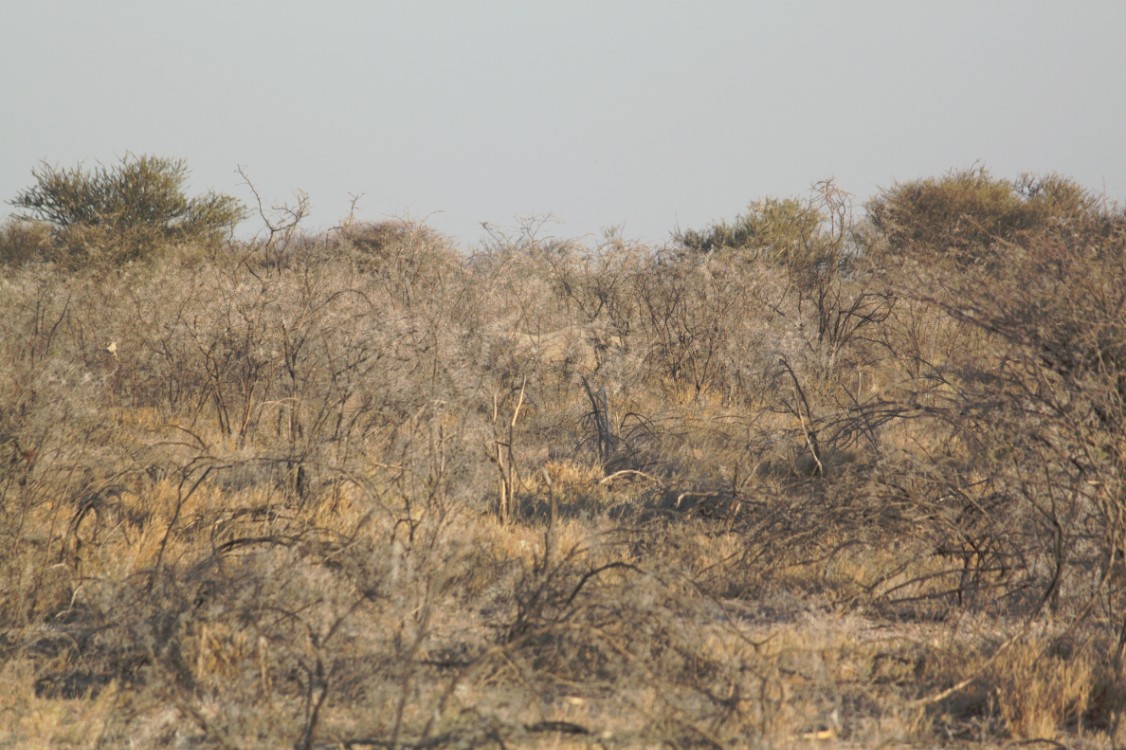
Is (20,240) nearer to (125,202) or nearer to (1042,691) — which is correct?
(125,202)

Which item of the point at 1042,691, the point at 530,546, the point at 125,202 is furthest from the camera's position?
the point at 125,202

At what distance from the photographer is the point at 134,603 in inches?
172

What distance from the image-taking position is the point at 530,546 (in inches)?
238

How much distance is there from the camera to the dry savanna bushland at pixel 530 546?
12.5 ft

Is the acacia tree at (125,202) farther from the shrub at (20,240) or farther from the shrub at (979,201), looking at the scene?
the shrub at (979,201)

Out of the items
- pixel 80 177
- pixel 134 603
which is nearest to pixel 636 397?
pixel 134 603

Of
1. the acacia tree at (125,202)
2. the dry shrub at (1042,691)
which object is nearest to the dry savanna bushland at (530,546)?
the dry shrub at (1042,691)

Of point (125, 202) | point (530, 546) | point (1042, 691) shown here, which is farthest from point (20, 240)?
point (1042, 691)

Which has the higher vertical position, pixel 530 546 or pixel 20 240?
pixel 20 240

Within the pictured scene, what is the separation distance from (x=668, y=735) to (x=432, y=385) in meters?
4.17

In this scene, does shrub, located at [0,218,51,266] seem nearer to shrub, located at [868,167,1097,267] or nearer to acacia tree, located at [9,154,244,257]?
acacia tree, located at [9,154,244,257]

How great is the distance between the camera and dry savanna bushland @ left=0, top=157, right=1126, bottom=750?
380cm

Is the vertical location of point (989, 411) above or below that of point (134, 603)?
above

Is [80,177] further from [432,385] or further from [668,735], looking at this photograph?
[668,735]
